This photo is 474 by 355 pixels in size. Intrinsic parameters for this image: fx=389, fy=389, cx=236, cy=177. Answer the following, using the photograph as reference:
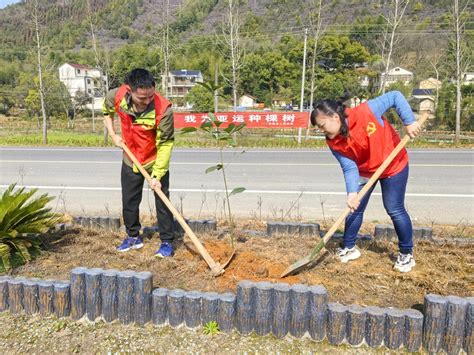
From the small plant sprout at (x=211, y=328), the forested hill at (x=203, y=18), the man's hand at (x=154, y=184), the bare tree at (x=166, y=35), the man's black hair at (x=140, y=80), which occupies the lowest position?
the small plant sprout at (x=211, y=328)

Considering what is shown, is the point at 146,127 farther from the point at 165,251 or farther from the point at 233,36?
the point at 233,36

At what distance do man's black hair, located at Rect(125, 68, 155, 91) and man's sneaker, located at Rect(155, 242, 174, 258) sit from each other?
1.32 m

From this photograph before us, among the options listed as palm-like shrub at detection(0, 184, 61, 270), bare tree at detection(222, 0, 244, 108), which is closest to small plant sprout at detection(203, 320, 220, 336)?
palm-like shrub at detection(0, 184, 61, 270)

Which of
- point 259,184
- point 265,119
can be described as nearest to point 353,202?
point 259,184

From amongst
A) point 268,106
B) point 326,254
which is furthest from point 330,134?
point 268,106

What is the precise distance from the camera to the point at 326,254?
3.34 m

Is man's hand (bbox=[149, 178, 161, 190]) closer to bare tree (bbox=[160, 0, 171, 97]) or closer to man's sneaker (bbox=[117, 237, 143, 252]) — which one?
man's sneaker (bbox=[117, 237, 143, 252])

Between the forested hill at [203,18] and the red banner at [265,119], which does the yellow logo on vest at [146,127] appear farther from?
the forested hill at [203,18]

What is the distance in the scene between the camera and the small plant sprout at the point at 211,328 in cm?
236

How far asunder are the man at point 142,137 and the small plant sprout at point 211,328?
1022 millimetres

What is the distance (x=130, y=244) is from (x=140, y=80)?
4.80 feet

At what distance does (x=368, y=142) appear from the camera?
2.79 meters

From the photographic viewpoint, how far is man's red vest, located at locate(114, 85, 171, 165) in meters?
3.08

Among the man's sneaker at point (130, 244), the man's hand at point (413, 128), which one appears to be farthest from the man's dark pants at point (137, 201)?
the man's hand at point (413, 128)
